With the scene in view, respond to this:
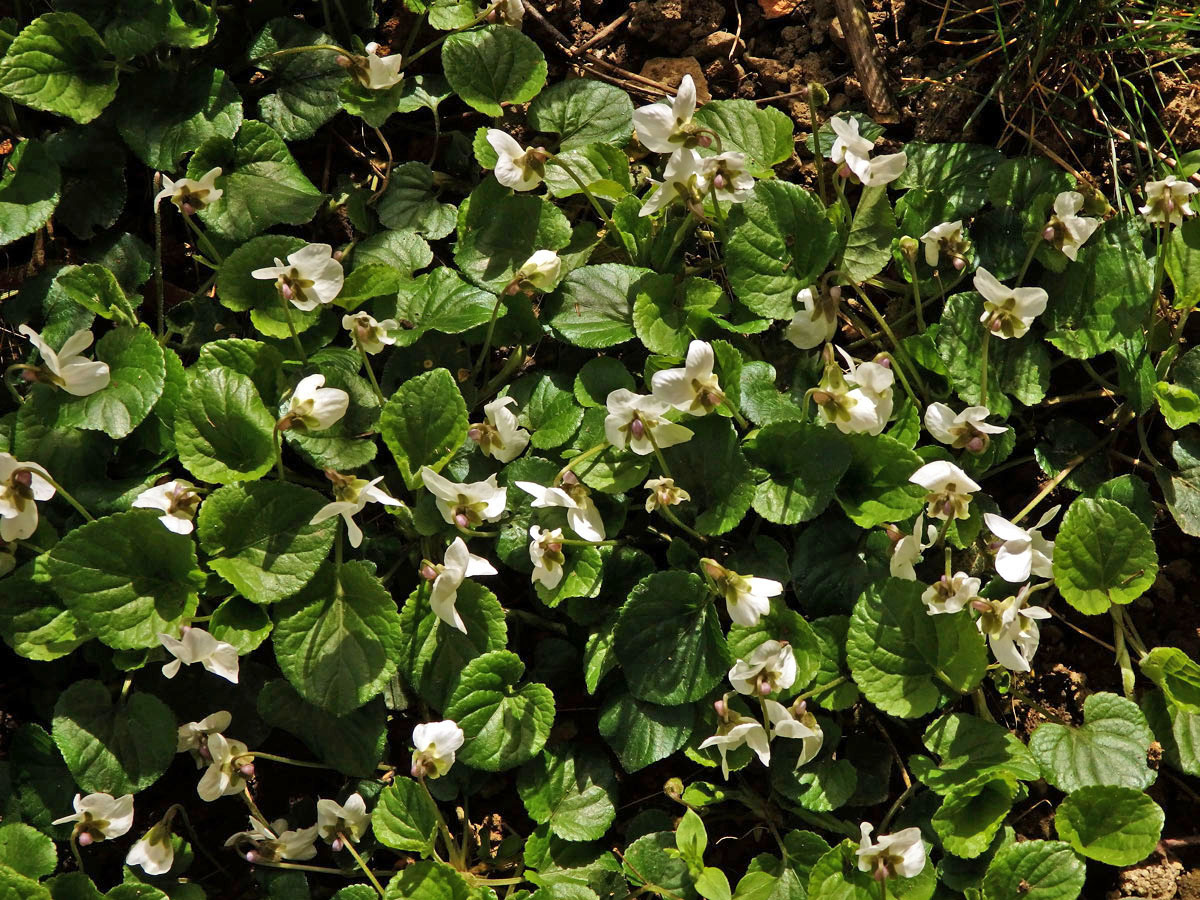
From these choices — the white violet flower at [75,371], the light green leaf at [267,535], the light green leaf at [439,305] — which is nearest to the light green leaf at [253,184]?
the light green leaf at [439,305]

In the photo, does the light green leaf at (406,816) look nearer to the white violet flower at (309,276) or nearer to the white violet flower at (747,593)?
the white violet flower at (747,593)

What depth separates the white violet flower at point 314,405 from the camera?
203 centimetres

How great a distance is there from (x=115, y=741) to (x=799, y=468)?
1452 millimetres

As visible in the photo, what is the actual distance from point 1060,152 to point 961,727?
→ 136cm

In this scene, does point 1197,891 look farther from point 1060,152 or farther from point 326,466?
point 326,466

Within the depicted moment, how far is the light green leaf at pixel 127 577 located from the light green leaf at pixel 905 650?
1.30 meters

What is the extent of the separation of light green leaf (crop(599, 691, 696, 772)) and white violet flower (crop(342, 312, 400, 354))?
0.88 metres

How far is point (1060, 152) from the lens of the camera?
250 centimetres

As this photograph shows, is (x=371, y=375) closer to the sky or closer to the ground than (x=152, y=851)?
closer to the sky

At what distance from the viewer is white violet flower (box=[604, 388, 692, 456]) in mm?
1978

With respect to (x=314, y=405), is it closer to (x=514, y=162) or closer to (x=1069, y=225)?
(x=514, y=162)

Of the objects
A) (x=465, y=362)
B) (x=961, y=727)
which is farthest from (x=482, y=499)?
(x=961, y=727)

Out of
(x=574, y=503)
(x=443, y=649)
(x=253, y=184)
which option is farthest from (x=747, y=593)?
(x=253, y=184)

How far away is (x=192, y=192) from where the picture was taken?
7.20ft
